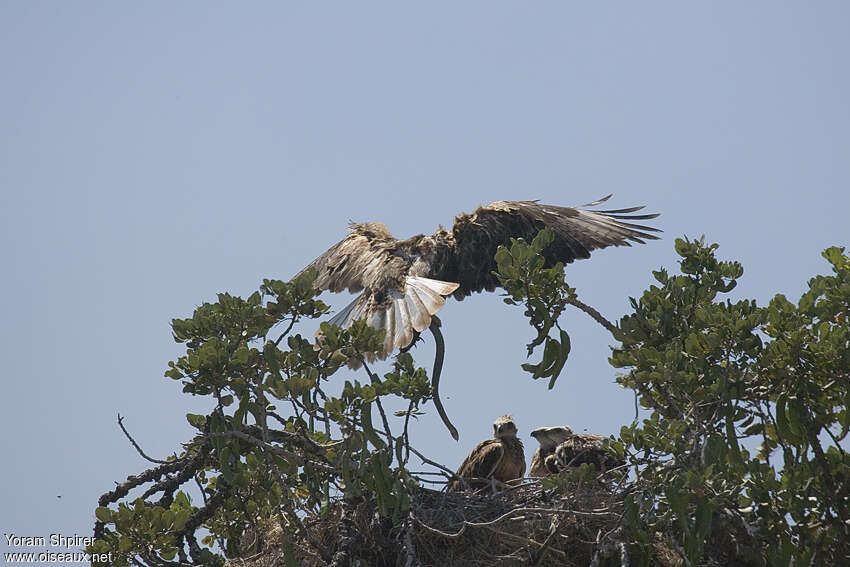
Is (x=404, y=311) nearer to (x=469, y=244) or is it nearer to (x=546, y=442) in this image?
(x=546, y=442)

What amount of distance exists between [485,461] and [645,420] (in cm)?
231

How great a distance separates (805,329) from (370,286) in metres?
3.38

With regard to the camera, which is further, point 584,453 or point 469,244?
point 469,244

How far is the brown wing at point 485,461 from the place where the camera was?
6.87 metres

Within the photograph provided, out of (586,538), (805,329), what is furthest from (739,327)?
(586,538)

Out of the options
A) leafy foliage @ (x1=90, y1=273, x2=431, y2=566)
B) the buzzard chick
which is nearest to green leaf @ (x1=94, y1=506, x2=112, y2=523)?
leafy foliage @ (x1=90, y1=273, x2=431, y2=566)

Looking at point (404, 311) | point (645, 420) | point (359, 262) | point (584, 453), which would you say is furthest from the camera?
point (359, 262)

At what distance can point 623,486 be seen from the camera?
5555 mm

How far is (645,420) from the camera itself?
4.73 meters

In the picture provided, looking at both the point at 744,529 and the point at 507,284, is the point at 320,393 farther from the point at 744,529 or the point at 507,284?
the point at 744,529

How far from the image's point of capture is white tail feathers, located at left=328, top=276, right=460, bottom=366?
6.62m

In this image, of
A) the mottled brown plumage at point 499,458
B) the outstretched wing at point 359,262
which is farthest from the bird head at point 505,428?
the outstretched wing at point 359,262

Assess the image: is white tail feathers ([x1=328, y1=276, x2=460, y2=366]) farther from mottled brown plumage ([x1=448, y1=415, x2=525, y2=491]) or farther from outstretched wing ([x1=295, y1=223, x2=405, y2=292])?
mottled brown plumage ([x1=448, y1=415, x2=525, y2=491])

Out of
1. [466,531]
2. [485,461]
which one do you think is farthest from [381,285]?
[466,531]
